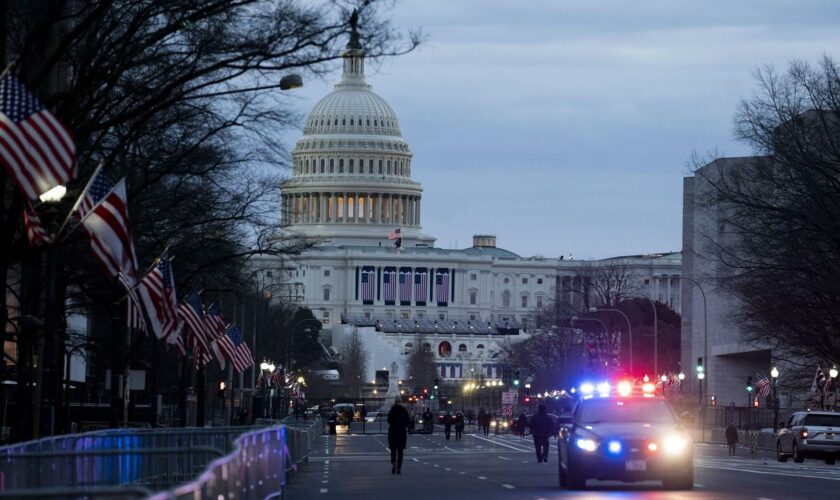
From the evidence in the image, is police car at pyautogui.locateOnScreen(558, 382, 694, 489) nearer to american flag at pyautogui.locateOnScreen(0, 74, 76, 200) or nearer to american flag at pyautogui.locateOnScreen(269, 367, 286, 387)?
american flag at pyautogui.locateOnScreen(0, 74, 76, 200)

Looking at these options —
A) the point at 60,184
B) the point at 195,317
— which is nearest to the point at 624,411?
the point at 60,184

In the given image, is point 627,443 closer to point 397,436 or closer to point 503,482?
point 503,482

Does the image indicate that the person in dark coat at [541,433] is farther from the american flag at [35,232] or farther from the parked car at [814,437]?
the american flag at [35,232]

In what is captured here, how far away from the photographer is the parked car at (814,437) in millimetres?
49875

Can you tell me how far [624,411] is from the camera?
2953 cm

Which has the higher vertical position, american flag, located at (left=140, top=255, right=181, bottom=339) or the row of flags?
the row of flags

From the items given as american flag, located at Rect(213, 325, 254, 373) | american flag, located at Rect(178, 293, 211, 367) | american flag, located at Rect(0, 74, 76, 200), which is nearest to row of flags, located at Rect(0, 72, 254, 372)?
american flag, located at Rect(0, 74, 76, 200)

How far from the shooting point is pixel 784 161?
52.1 meters

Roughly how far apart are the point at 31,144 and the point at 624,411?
11707 mm

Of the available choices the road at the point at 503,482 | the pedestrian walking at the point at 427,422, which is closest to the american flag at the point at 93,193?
the road at the point at 503,482

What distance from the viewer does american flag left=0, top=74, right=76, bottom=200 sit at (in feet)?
68.1

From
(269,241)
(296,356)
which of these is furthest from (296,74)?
(296,356)

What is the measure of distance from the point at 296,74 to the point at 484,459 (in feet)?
84.3

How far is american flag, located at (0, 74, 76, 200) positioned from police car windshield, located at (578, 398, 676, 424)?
1087cm
